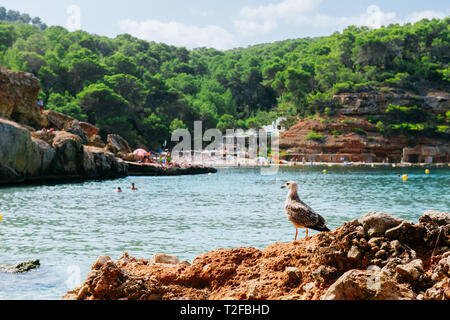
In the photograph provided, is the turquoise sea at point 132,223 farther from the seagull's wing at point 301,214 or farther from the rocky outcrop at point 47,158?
the seagull's wing at point 301,214

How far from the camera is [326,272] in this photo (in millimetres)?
5379

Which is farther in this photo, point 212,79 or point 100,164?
point 212,79

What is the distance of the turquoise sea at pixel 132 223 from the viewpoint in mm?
10688

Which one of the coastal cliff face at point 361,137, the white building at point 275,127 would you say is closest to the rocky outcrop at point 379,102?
the coastal cliff face at point 361,137

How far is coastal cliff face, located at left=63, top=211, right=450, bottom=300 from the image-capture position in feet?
16.0

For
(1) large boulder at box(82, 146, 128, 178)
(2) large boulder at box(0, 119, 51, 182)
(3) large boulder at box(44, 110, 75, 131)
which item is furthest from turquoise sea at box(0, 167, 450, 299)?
(3) large boulder at box(44, 110, 75, 131)

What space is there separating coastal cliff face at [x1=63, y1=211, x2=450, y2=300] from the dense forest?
227 ft

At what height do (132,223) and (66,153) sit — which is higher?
(66,153)

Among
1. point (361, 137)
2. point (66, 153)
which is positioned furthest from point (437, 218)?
point (361, 137)

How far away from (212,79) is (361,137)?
187 ft

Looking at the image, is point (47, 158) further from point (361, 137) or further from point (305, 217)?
point (361, 137)

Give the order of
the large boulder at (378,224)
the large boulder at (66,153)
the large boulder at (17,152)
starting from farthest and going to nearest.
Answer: the large boulder at (66,153) < the large boulder at (17,152) < the large boulder at (378,224)

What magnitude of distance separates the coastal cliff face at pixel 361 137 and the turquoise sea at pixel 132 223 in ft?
162

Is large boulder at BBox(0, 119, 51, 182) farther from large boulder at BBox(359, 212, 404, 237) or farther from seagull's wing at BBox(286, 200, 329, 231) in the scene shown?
large boulder at BBox(359, 212, 404, 237)
